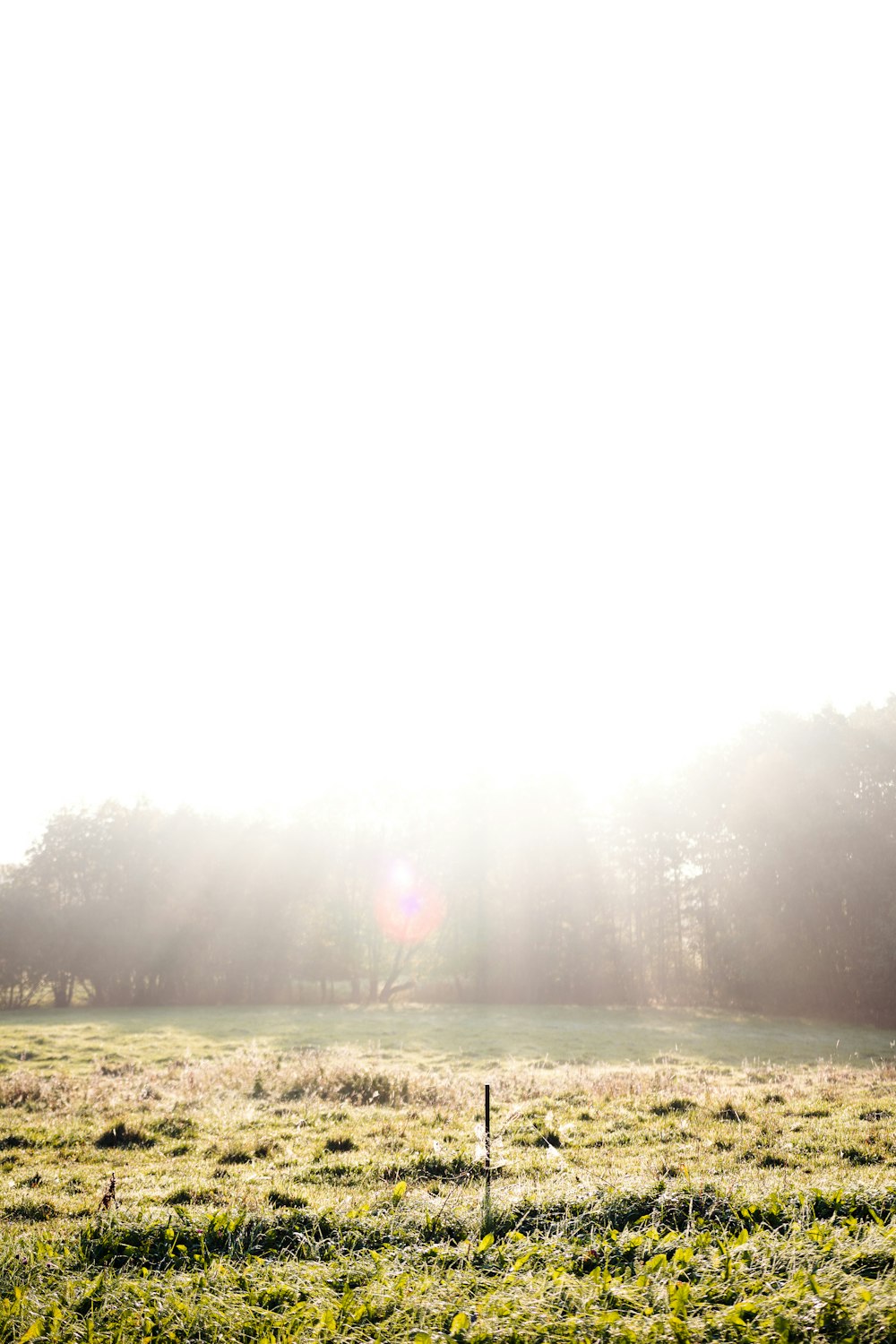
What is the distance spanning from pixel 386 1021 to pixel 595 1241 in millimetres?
30968

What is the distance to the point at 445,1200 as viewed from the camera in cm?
796

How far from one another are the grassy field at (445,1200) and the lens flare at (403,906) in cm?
2984

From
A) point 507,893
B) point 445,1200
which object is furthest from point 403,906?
point 445,1200

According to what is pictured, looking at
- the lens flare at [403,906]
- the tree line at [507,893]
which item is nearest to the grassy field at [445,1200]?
the tree line at [507,893]

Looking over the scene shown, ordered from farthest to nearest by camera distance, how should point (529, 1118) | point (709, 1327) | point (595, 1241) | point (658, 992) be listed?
point (658, 992)
point (529, 1118)
point (595, 1241)
point (709, 1327)

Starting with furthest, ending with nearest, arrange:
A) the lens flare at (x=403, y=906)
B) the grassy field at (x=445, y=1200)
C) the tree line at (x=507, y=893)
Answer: the lens flare at (x=403, y=906), the tree line at (x=507, y=893), the grassy field at (x=445, y=1200)

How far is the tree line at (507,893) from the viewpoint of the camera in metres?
37.9

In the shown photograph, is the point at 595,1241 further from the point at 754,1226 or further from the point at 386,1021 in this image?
the point at 386,1021

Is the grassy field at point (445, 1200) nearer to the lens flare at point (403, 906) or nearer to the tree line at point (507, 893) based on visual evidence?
the tree line at point (507, 893)

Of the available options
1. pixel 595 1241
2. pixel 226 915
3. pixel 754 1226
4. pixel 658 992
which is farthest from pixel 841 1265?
pixel 226 915

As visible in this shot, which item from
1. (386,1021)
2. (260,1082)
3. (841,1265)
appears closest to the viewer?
(841,1265)

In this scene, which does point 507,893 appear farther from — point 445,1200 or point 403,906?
point 445,1200

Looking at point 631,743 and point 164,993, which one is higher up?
point 631,743

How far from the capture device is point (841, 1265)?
18.2ft
